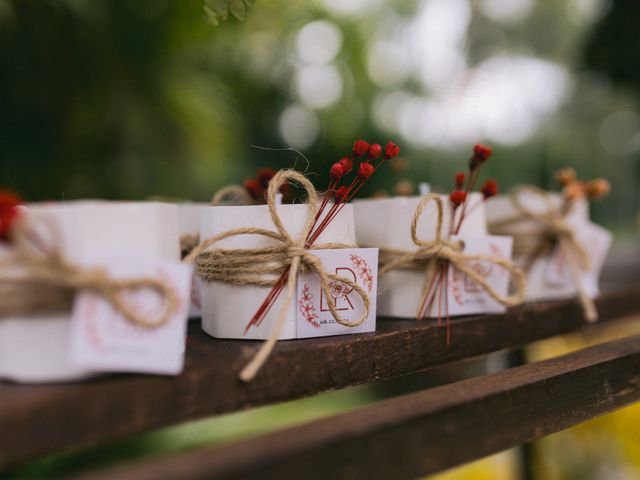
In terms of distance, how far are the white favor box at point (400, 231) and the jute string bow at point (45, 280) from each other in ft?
0.97

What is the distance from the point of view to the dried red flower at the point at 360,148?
1.68 feet

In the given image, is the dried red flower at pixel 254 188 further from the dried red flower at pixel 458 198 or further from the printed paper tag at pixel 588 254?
the printed paper tag at pixel 588 254

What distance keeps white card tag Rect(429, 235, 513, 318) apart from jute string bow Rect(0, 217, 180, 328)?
0.33 m

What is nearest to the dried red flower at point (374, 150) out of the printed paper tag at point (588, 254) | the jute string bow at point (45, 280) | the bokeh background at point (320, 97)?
the jute string bow at point (45, 280)

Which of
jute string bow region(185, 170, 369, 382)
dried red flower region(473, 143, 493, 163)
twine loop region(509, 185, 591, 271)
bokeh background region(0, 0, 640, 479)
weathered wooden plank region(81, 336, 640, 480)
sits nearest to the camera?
weathered wooden plank region(81, 336, 640, 480)

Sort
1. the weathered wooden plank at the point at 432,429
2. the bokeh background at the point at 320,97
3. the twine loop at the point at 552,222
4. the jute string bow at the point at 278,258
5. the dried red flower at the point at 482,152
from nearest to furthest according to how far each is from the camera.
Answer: the weathered wooden plank at the point at 432,429 < the jute string bow at the point at 278,258 < the dried red flower at the point at 482,152 < the twine loop at the point at 552,222 < the bokeh background at the point at 320,97

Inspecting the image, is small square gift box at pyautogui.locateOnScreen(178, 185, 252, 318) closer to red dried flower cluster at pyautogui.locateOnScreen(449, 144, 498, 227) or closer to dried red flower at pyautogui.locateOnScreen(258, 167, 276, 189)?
dried red flower at pyautogui.locateOnScreen(258, 167, 276, 189)

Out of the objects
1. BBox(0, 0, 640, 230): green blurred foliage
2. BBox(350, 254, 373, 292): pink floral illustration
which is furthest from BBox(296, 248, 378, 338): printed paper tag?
BBox(0, 0, 640, 230): green blurred foliage

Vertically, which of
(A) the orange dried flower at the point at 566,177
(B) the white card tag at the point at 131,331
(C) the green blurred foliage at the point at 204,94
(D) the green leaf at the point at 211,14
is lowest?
(B) the white card tag at the point at 131,331

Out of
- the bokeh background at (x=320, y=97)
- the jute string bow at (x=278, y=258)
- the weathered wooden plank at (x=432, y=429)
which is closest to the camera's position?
the weathered wooden plank at (x=432, y=429)

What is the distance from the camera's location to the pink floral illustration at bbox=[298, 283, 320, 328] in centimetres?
52

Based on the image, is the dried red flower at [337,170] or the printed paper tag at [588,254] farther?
the printed paper tag at [588,254]

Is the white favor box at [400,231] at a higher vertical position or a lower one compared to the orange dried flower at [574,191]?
lower

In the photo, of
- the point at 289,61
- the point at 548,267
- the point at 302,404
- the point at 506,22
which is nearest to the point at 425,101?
the point at 506,22
